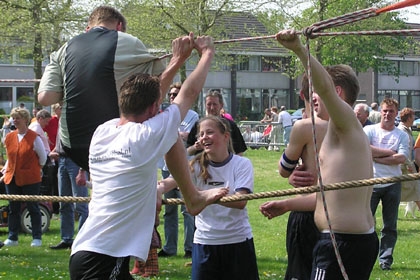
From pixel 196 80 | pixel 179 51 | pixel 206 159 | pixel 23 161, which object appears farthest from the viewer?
pixel 23 161

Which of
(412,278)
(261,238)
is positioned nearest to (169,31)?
(261,238)

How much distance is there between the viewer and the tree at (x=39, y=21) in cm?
2848

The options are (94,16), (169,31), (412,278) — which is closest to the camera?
(94,16)

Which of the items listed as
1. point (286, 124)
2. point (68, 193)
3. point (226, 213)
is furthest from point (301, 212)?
point (286, 124)

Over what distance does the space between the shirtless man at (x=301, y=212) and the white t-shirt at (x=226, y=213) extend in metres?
0.34

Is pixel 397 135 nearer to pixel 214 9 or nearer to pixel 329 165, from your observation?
pixel 329 165

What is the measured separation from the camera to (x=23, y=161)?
36.2ft

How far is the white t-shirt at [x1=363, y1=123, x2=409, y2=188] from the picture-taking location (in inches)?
391

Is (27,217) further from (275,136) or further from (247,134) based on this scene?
(247,134)

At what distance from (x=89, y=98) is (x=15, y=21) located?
24663 millimetres

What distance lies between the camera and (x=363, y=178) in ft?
15.8

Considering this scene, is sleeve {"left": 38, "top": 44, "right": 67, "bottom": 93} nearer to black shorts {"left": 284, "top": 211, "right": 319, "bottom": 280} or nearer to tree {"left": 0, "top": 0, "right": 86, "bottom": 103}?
black shorts {"left": 284, "top": 211, "right": 319, "bottom": 280}

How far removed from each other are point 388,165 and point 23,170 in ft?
15.9

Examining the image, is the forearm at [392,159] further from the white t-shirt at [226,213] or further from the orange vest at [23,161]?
the orange vest at [23,161]
